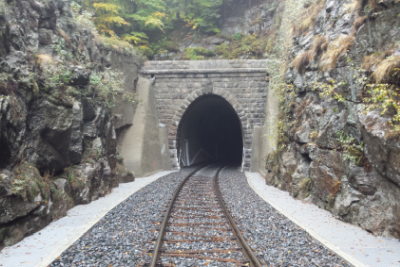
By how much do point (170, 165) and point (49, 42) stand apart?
9654mm

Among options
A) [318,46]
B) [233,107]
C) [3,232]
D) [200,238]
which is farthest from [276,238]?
[233,107]

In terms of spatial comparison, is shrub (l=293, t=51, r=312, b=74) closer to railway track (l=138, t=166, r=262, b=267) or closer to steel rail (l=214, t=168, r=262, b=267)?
railway track (l=138, t=166, r=262, b=267)

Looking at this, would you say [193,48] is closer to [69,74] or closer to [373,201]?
[69,74]

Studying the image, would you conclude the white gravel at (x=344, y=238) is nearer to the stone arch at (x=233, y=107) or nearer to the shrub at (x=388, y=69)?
the shrub at (x=388, y=69)

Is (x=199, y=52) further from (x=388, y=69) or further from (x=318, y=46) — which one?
(x=388, y=69)

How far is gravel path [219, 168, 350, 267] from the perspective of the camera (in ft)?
14.5

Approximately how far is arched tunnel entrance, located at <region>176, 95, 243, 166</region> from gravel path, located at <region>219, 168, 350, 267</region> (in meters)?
10.6

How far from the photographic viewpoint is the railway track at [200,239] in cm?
443

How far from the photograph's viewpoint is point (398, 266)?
411 centimetres

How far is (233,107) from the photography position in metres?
16.6

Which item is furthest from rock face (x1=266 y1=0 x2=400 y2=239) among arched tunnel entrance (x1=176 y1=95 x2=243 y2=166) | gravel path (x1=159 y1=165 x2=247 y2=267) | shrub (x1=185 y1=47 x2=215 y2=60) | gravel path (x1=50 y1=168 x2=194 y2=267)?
shrub (x1=185 y1=47 x2=215 y2=60)

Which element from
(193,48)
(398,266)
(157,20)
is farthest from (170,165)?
(398,266)

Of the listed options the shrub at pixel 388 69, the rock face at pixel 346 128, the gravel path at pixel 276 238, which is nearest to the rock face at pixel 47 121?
the gravel path at pixel 276 238

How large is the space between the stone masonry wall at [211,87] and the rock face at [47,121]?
17.7ft
